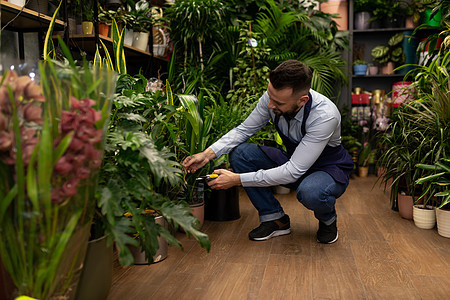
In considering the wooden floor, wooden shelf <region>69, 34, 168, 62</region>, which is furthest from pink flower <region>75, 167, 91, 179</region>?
wooden shelf <region>69, 34, 168, 62</region>

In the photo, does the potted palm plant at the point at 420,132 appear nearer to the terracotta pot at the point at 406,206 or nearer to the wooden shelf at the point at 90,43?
the terracotta pot at the point at 406,206

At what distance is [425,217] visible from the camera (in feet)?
8.32

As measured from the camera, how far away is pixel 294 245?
2258 mm

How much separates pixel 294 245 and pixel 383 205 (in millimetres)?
1255

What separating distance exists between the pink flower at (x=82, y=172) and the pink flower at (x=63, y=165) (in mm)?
25

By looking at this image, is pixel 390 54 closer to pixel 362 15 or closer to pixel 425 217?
pixel 362 15

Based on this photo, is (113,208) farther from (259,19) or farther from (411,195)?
(259,19)

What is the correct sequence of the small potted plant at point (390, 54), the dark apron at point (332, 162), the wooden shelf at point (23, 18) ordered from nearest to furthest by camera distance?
the wooden shelf at point (23, 18), the dark apron at point (332, 162), the small potted plant at point (390, 54)

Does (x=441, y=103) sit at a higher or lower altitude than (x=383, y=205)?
higher

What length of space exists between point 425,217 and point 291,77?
4.34ft

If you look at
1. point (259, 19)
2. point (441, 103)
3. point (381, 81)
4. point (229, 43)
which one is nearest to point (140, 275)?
point (441, 103)

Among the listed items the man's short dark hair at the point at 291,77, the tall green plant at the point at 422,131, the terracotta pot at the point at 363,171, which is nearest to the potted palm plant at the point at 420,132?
the tall green plant at the point at 422,131

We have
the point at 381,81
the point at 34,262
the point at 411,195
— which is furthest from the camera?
the point at 381,81

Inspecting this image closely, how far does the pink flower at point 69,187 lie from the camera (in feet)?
3.23
